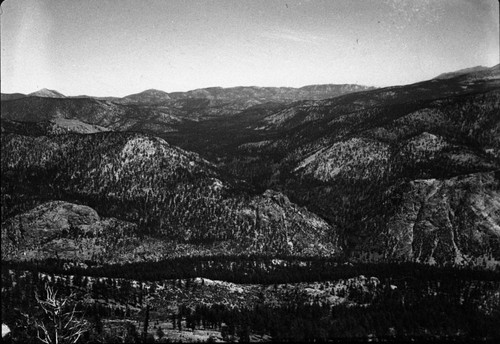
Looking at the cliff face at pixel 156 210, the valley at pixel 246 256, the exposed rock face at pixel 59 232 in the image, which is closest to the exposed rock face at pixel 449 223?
the valley at pixel 246 256

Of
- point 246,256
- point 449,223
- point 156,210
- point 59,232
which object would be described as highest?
point 449,223

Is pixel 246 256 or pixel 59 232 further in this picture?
pixel 246 256

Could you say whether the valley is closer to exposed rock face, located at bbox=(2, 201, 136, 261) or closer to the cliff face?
exposed rock face, located at bbox=(2, 201, 136, 261)

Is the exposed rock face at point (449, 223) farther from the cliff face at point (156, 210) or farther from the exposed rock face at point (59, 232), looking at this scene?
the exposed rock face at point (59, 232)

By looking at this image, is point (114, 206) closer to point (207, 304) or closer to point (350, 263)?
point (207, 304)

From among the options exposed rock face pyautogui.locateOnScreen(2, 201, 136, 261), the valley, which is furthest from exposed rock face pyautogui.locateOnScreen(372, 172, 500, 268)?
exposed rock face pyautogui.locateOnScreen(2, 201, 136, 261)

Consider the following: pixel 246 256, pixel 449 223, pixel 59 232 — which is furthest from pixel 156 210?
pixel 449 223

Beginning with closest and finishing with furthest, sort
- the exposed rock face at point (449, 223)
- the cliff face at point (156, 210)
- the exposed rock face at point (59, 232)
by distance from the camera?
the exposed rock face at point (59, 232)
the exposed rock face at point (449, 223)
the cliff face at point (156, 210)

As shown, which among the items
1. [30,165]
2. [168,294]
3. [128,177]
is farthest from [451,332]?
[30,165]

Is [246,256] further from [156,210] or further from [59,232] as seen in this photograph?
[59,232]
